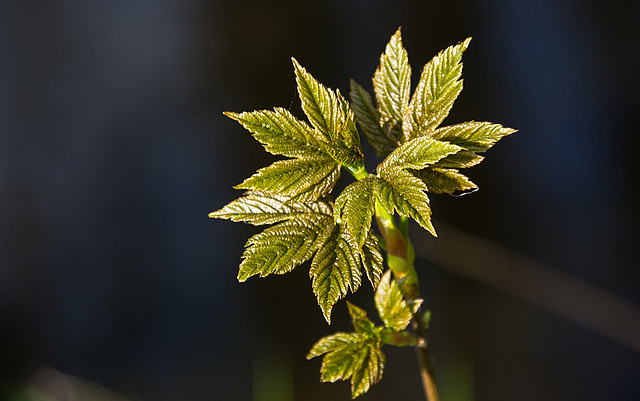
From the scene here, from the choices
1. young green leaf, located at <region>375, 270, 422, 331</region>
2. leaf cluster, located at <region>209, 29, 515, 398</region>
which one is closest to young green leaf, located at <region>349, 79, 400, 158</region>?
leaf cluster, located at <region>209, 29, 515, 398</region>

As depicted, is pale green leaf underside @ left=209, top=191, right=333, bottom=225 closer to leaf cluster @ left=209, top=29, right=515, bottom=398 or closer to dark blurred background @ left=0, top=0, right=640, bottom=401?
leaf cluster @ left=209, top=29, right=515, bottom=398

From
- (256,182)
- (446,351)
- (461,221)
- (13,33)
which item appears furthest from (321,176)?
(13,33)

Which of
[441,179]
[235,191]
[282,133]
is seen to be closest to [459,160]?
[441,179]

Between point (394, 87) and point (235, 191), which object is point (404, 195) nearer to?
point (394, 87)

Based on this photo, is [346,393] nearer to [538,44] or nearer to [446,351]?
[446,351]

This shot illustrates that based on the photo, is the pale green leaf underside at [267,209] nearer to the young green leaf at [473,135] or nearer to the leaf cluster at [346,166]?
the leaf cluster at [346,166]

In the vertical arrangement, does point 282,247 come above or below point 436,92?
below

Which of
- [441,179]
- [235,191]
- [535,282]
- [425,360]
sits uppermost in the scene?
[235,191]
